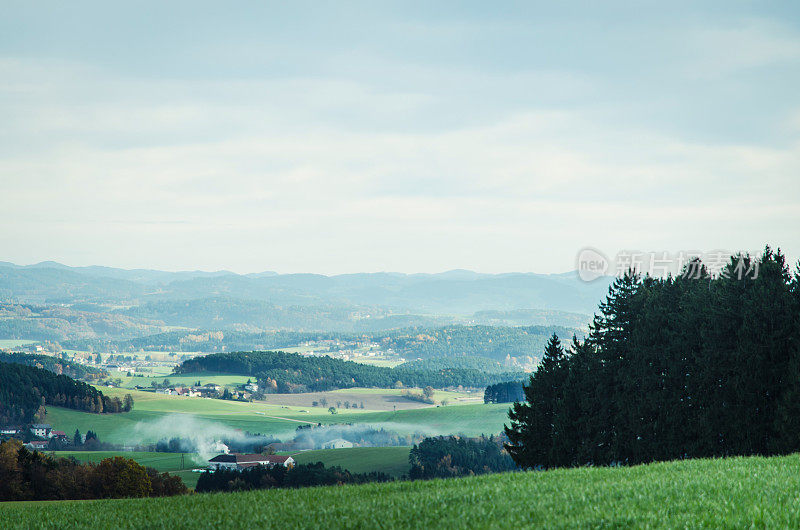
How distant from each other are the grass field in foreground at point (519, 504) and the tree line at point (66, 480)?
4229cm

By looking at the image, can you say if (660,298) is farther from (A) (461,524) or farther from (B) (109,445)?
(B) (109,445)

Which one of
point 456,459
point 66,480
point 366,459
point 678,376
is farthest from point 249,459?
point 678,376

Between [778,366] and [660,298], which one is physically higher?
[660,298]

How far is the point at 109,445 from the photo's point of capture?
19675 centimetres

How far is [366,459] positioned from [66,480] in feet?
315

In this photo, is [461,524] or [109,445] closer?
[461,524]

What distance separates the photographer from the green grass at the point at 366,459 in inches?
5738

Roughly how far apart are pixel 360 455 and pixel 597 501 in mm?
146602

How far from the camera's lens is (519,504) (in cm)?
1817

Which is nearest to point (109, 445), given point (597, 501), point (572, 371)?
Answer: point (572, 371)

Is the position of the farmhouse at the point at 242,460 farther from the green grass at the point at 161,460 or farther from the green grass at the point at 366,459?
the green grass at the point at 366,459

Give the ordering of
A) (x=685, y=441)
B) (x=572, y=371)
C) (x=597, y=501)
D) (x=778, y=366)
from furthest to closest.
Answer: (x=572, y=371) → (x=685, y=441) → (x=778, y=366) → (x=597, y=501)

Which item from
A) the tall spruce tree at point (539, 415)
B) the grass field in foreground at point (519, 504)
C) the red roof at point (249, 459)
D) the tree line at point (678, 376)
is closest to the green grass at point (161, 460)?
the red roof at point (249, 459)

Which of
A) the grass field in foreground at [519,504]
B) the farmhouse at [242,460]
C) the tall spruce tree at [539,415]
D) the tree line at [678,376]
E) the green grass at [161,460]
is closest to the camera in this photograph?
the grass field in foreground at [519,504]
